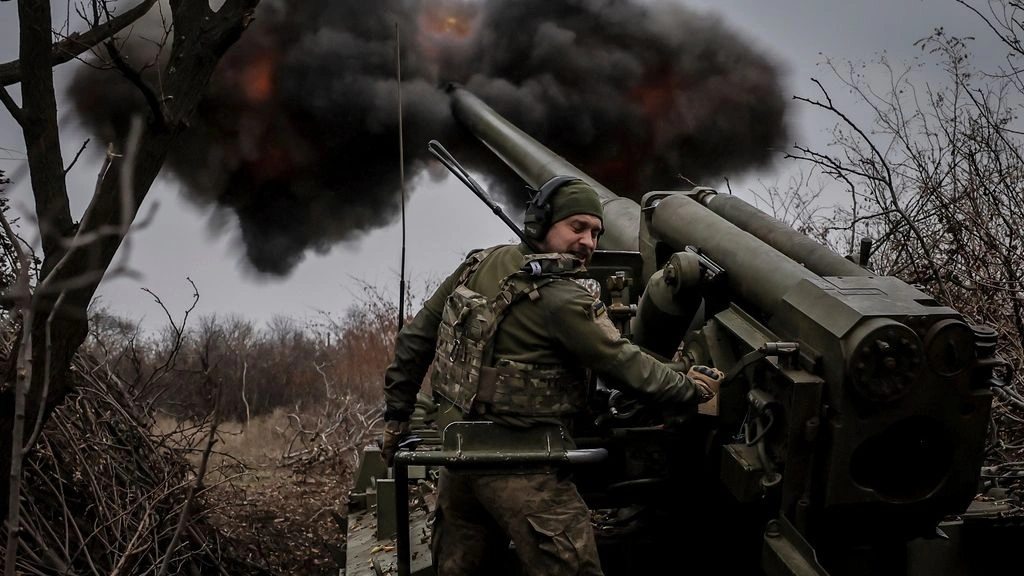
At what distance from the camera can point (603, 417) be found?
4.00m

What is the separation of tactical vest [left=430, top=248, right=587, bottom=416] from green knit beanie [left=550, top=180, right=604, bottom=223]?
0.51ft

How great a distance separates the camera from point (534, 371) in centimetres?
345

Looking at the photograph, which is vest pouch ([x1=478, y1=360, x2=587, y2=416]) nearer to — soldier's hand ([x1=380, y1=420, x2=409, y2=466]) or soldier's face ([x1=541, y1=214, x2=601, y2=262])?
soldier's face ([x1=541, y1=214, x2=601, y2=262])

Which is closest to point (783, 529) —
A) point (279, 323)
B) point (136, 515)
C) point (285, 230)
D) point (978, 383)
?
point (978, 383)

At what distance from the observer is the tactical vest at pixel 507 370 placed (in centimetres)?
344

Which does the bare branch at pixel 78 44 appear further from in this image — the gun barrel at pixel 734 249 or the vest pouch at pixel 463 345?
the gun barrel at pixel 734 249

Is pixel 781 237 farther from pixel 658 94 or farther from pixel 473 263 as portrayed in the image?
pixel 658 94

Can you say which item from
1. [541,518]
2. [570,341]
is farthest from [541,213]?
[541,518]

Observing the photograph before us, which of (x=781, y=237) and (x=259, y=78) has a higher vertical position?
(x=259, y=78)

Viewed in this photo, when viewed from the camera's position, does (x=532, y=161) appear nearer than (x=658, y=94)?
Yes

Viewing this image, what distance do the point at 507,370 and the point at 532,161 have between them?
12.4 feet

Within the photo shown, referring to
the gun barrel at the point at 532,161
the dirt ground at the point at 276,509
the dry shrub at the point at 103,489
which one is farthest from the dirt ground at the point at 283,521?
the gun barrel at the point at 532,161

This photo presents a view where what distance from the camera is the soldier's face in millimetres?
3549

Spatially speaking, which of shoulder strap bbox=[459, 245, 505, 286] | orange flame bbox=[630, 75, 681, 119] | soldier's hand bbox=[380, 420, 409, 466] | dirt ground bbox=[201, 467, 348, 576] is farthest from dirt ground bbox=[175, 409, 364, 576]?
orange flame bbox=[630, 75, 681, 119]
